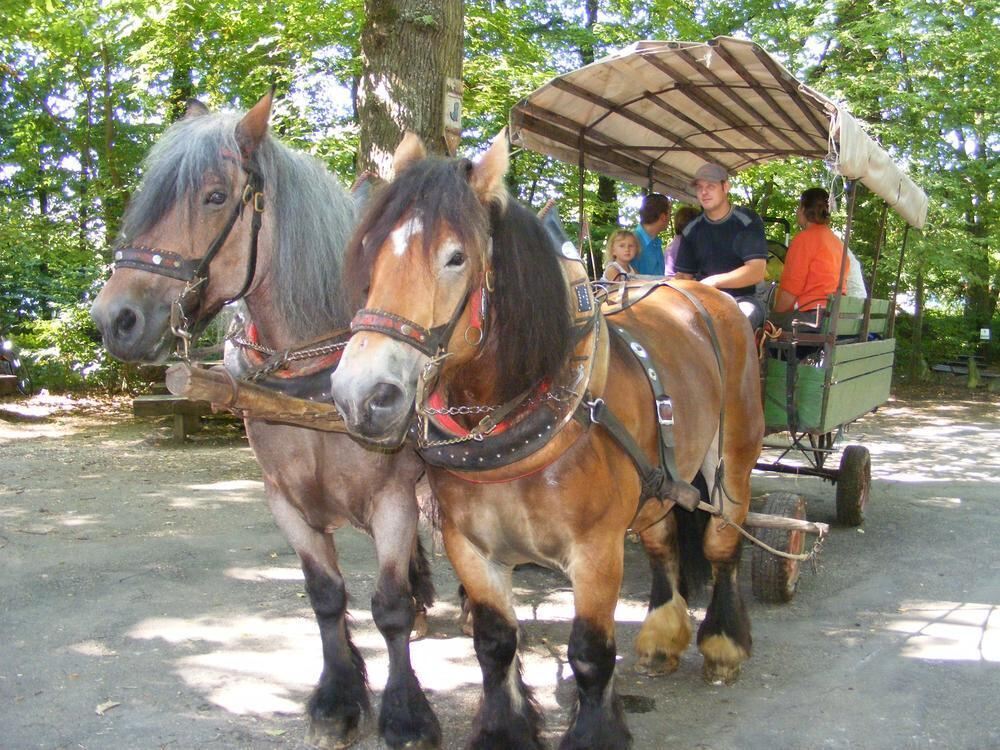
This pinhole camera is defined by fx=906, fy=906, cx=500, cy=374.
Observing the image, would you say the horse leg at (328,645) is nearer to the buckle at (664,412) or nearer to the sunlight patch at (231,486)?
the buckle at (664,412)

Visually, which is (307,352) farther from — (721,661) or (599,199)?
(599,199)

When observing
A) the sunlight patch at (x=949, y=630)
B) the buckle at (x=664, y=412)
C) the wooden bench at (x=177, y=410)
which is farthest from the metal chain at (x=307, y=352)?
the wooden bench at (x=177, y=410)

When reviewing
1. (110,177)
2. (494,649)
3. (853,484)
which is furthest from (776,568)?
(110,177)

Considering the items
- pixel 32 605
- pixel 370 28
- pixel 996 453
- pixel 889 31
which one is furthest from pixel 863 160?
pixel 889 31

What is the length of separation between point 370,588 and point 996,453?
25.6ft

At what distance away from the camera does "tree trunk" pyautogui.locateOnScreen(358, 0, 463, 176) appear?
5.55 metres

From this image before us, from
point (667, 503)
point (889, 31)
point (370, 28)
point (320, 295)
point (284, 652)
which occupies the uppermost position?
point (889, 31)

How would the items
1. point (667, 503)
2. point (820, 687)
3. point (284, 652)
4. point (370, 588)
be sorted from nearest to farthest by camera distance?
point (667, 503), point (820, 687), point (284, 652), point (370, 588)

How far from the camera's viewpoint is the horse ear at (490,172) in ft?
7.97

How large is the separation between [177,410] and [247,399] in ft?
26.0

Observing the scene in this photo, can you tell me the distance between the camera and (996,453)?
9.95 metres

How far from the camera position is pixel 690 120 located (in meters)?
5.96

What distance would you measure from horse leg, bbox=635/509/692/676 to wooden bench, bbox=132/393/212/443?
7.08m

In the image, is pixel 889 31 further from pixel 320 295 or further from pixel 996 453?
pixel 320 295
